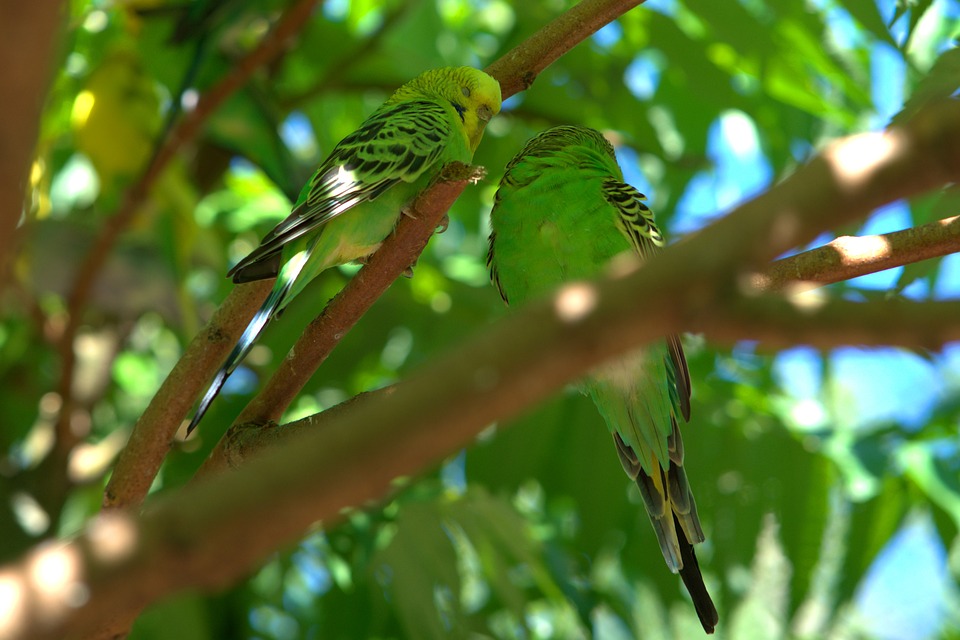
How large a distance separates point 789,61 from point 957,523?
1.68 metres

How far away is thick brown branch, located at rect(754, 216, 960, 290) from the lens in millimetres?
1902

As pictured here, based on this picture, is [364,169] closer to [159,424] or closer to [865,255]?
[159,424]

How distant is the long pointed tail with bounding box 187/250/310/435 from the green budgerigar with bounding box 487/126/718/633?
57 cm

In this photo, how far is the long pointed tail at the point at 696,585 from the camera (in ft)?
7.03

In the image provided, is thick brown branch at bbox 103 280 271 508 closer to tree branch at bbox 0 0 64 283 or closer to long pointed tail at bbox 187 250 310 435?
long pointed tail at bbox 187 250 310 435

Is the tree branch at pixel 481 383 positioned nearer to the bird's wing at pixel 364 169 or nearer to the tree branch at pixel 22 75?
the tree branch at pixel 22 75

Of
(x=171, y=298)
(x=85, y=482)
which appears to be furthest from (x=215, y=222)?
(x=85, y=482)

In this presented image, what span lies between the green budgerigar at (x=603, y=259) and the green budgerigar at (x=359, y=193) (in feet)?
0.79

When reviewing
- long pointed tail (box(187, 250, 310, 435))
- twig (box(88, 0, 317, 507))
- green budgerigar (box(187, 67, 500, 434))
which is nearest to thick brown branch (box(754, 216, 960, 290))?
green budgerigar (box(187, 67, 500, 434))

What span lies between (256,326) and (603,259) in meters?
0.94

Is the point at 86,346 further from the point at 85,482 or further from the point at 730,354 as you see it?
the point at 730,354

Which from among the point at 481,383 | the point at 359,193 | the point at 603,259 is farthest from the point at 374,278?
the point at 481,383

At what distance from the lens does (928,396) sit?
410cm

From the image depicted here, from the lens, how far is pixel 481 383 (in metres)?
0.78
